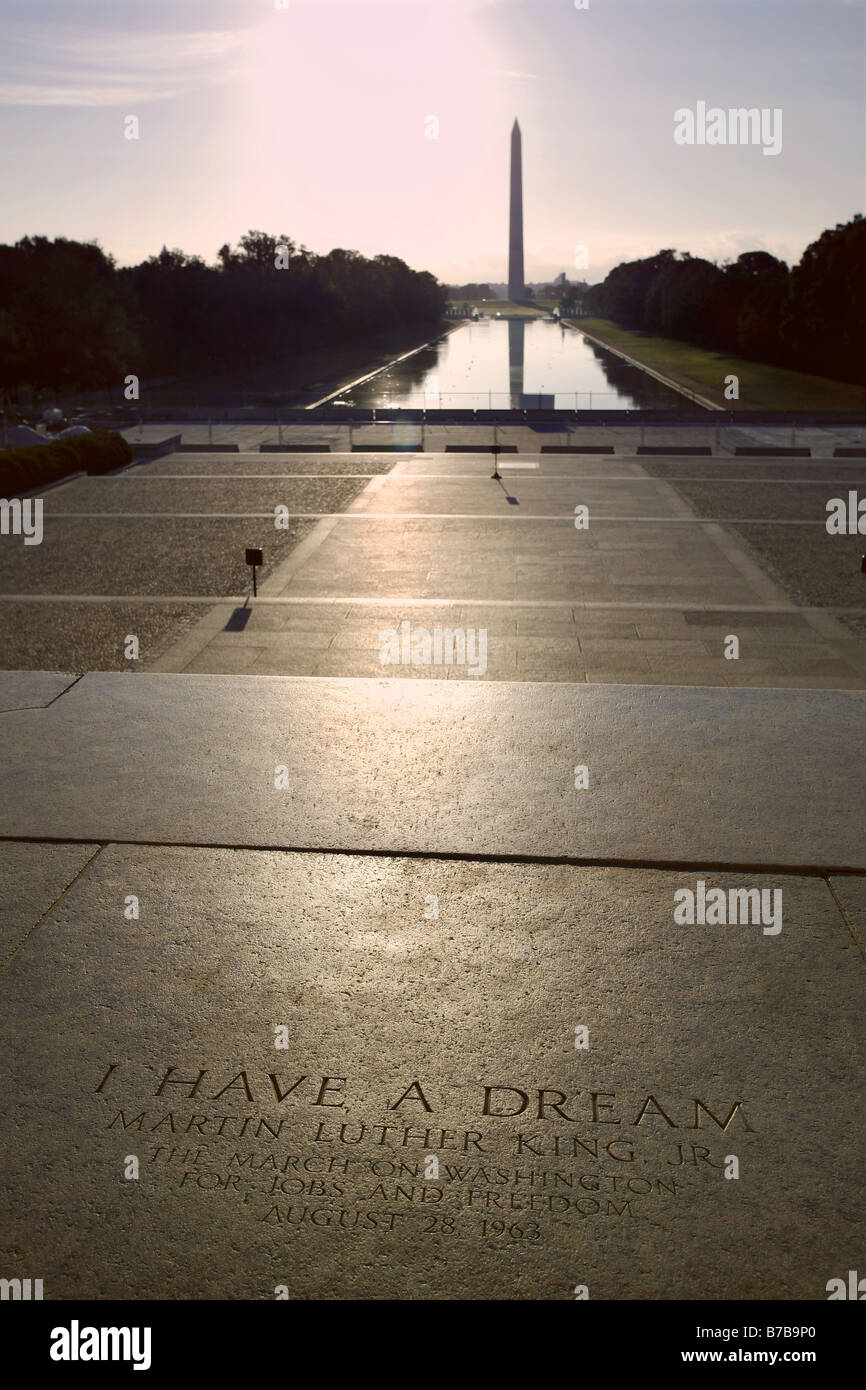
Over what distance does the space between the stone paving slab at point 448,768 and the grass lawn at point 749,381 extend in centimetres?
5005

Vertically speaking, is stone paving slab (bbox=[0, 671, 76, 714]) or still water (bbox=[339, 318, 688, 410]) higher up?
still water (bbox=[339, 318, 688, 410])

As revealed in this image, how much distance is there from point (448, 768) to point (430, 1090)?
4331mm

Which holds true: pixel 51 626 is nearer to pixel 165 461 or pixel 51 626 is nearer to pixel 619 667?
pixel 619 667

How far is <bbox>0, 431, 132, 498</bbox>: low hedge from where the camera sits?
28094mm

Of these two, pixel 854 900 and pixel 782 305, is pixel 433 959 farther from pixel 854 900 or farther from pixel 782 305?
pixel 782 305

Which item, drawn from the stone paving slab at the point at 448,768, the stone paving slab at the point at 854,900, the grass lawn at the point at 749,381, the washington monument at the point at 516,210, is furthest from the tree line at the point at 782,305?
the stone paving slab at the point at 854,900

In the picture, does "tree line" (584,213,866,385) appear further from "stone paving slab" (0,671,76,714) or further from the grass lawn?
"stone paving slab" (0,671,76,714)

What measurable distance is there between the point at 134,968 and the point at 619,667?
335 inches

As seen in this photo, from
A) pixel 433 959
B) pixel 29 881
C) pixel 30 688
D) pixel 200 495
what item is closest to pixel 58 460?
pixel 200 495

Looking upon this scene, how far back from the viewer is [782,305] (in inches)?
3310

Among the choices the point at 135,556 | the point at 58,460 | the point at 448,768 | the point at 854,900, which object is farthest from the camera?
the point at 58,460

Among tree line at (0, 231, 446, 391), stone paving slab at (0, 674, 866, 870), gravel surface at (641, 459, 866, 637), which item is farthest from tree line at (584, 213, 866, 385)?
stone paving slab at (0, 674, 866, 870)

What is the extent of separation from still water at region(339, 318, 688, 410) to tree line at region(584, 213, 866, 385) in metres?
10.4

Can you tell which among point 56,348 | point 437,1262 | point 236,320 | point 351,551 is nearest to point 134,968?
point 437,1262
